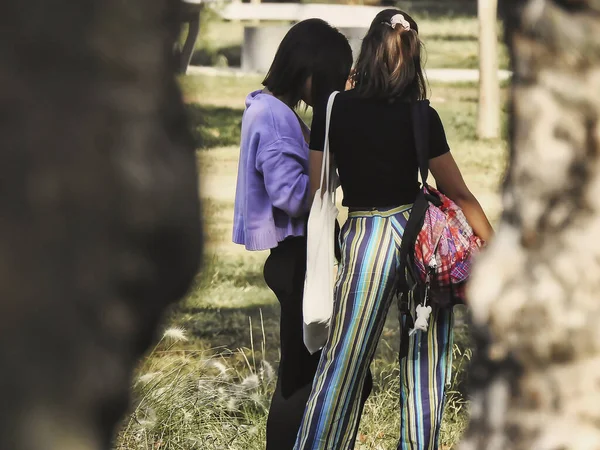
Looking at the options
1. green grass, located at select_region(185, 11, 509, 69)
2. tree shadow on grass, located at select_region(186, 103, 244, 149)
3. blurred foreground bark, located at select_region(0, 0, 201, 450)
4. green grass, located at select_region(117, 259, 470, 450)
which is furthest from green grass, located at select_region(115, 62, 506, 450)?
green grass, located at select_region(185, 11, 509, 69)

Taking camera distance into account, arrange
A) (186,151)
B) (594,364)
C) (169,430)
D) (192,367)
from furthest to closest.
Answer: (192,367), (169,430), (594,364), (186,151)

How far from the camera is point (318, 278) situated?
402 centimetres

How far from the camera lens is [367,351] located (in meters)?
4.07

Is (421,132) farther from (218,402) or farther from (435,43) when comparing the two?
(435,43)

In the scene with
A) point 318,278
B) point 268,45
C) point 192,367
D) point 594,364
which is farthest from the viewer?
point 268,45

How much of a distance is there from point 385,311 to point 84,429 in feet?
9.99

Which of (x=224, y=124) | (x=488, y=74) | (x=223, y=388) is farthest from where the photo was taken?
(x=224, y=124)

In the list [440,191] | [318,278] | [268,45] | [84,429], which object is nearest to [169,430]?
[318,278]

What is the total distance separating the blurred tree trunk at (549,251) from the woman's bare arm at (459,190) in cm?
235

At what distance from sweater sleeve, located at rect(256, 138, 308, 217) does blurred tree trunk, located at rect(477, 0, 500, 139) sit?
10.5 m

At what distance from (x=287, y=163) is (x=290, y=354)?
79 cm

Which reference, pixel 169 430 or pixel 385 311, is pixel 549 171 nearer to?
pixel 385 311

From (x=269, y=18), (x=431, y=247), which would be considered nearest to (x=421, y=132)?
(x=431, y=247)

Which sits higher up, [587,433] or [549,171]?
[549,171]
